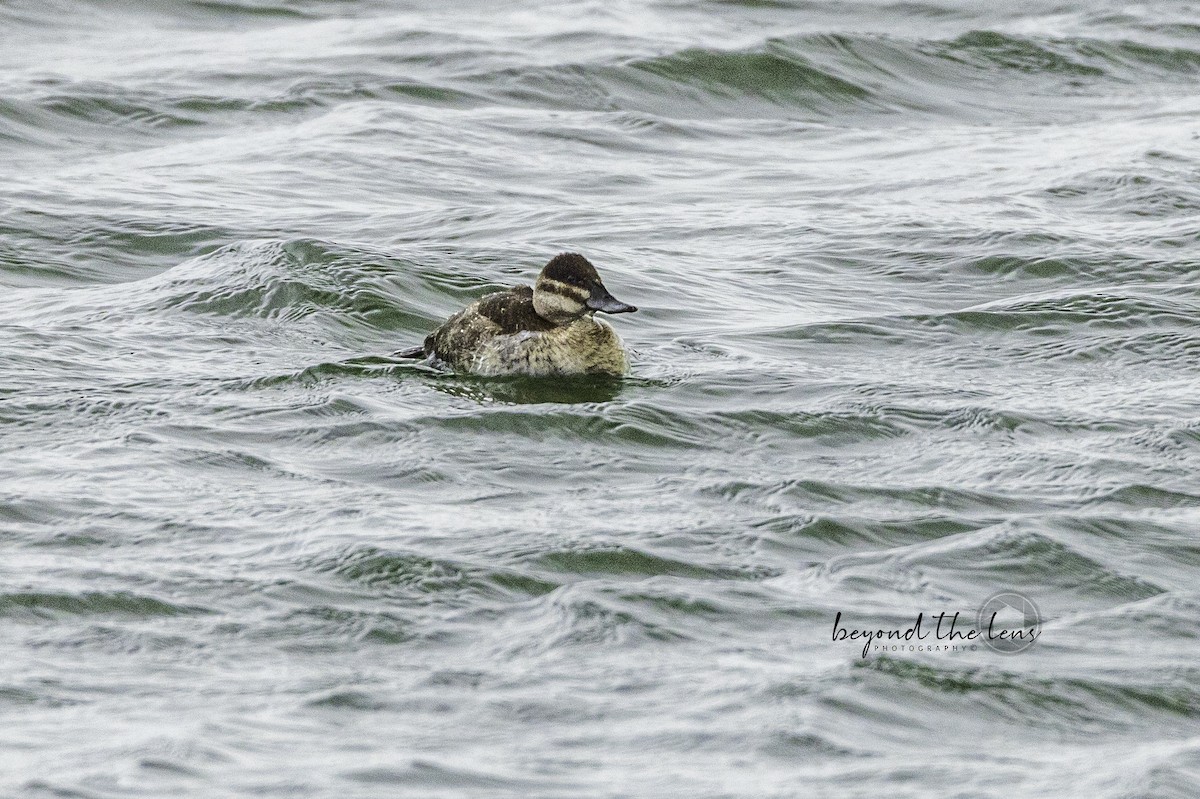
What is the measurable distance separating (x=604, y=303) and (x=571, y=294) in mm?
180

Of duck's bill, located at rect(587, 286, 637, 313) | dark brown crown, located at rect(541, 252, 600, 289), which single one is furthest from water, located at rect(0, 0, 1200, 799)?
dark brown crown, located at rect(541, 252, 600, 289)

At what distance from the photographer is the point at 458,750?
571 cm

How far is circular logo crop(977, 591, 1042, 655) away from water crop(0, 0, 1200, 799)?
0.24 feet

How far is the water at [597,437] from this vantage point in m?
5.93

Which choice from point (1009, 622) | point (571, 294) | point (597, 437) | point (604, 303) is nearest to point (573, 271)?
point (571, 294)

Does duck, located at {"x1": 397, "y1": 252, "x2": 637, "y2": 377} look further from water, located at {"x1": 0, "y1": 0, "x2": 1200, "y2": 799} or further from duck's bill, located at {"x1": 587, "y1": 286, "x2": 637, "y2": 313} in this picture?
water, located at {"x1": 0, "y1": 0, "x2": 1200, "y2": 799}

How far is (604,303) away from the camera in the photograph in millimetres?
10109

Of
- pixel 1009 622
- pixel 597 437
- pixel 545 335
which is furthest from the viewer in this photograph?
pixel 545 335

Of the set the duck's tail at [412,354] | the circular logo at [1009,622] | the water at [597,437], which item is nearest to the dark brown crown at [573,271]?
the water at [597,437]

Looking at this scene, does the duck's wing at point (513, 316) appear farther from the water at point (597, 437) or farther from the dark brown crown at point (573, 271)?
the water at point (597, 437)

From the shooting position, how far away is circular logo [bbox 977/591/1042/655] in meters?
6.57

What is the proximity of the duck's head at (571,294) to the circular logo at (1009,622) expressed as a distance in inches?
142

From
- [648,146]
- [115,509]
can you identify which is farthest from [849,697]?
[648,146]

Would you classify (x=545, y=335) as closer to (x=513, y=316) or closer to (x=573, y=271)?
(x=513, y=316)
